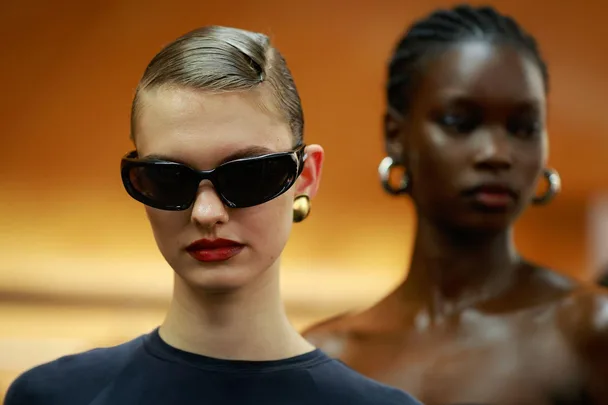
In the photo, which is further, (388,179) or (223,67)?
(388,179)

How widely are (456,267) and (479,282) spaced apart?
2.1 inches

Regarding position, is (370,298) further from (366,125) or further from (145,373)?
(145,373)

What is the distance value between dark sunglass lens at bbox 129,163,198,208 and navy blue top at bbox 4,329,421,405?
0.19m

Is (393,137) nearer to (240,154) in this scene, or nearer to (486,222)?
(486,222)

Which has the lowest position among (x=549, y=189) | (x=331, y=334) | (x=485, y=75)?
(x=331, y=334)

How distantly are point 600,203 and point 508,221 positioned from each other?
2719 millimetres

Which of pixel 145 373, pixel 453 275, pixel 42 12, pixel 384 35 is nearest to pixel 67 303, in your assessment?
pixel 42 12

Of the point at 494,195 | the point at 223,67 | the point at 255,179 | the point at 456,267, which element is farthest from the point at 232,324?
the point at 456,267

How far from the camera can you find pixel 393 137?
222 cm

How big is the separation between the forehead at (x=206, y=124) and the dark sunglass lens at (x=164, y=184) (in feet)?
0.06

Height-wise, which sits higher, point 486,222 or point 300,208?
point 300,208

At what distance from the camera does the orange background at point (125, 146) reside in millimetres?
2824

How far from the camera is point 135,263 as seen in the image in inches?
123

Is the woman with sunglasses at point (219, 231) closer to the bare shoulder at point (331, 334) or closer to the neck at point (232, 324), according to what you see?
the neck at point (232, 324)
